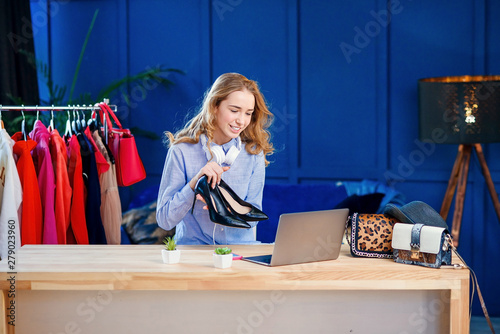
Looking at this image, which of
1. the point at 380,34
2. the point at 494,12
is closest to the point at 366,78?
the point at 380,34

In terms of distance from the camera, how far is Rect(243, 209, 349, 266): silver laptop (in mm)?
1911

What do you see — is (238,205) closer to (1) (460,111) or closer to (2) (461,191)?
(1) (460,111)

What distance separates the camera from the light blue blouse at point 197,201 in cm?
241

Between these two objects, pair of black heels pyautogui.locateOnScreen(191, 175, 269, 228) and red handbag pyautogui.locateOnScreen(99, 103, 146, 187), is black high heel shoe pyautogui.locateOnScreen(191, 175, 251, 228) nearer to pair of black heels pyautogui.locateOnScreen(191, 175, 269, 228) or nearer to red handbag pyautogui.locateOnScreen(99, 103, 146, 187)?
A: pair of black heels pyautogui.locateOnScreen(191, 175, 269, 228)

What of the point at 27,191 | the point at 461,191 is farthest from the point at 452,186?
the point at 27,191

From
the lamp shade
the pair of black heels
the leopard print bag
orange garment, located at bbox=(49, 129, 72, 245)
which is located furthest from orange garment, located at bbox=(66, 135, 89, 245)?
the lamp shade

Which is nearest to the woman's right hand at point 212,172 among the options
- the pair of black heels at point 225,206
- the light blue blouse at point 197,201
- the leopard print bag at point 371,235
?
the pair of black heels at point 225,206

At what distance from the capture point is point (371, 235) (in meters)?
2.10

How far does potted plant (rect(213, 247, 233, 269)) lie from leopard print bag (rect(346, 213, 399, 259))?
444mm

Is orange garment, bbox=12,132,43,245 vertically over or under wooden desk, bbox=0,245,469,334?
over

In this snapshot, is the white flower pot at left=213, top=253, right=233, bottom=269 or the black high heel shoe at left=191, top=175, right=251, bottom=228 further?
the black high heel shoe at left=191, top=175, right=251, bottom=228

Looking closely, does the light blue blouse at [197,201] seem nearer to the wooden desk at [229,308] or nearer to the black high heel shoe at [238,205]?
the black high heel shoe at [238,205]

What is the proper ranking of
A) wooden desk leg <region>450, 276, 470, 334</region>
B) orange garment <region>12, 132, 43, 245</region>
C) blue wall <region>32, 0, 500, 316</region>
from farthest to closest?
blue wall <region>32, 0, 500, 316</region> < orange garment <region>12, 132, 43, 245</region> < wooden desk leg <region>450, 276, 470, 334</region>

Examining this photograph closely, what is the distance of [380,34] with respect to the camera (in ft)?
14.4
